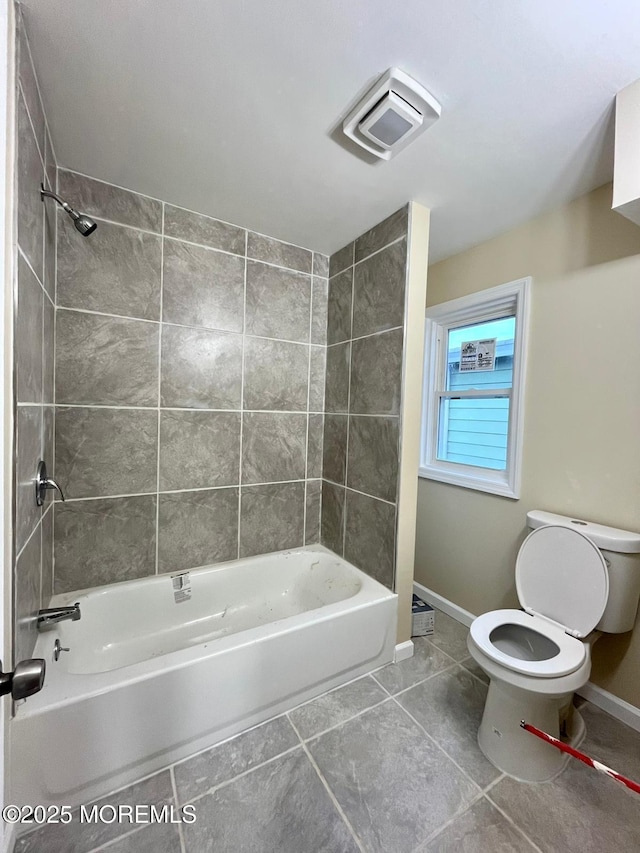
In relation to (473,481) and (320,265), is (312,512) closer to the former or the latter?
(473,481)

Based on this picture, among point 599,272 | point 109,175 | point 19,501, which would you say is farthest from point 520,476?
point 109,175

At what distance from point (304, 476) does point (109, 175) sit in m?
1.89

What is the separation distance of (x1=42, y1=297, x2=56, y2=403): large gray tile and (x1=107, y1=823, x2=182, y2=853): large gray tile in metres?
1.48

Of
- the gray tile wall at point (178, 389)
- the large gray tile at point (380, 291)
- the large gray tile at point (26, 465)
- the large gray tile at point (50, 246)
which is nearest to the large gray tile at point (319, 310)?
the gray tile wall at point (178, 389)

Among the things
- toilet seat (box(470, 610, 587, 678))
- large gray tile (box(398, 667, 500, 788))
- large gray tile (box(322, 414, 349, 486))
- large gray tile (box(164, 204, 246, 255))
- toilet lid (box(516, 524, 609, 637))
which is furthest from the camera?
large gray tile (box(322, 414, 349, 486))

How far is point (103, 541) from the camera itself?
174 cm

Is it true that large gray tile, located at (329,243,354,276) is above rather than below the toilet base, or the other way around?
above

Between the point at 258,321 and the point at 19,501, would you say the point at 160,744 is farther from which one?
the point at 258,321

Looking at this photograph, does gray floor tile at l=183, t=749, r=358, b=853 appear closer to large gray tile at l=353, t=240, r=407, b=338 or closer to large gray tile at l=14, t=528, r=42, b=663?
large gray tile at l=14, t=528, r=42, b=663

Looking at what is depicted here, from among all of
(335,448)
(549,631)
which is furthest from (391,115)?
(549,631)

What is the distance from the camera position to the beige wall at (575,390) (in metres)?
1.49

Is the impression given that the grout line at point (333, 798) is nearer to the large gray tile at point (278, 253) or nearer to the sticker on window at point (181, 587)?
the sticker on window at point (181, 587)

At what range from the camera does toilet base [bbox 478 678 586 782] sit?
48.8 inches

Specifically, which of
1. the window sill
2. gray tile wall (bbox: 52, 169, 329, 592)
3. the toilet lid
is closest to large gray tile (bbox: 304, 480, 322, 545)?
gray tile wall (bbox: 52, 169, 329, 592)
